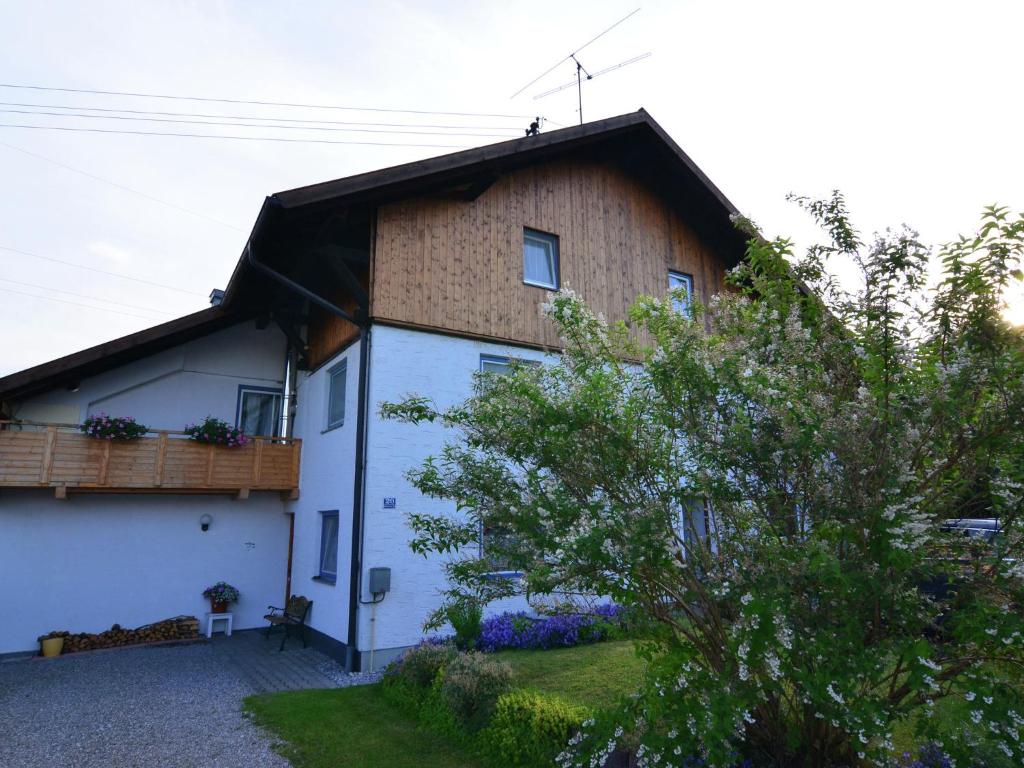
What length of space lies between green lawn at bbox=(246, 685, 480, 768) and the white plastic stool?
500 centimetres

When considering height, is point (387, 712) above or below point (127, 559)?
below

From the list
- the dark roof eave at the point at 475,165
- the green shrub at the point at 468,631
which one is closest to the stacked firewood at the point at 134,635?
the green shrub at the point at 468,631

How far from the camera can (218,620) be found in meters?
12.5

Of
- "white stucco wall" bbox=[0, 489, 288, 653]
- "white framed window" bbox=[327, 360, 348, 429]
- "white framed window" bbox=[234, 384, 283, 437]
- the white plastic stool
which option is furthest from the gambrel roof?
the white plastic stool

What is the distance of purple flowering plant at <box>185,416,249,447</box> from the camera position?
12125mm

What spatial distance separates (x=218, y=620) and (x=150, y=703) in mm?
4857

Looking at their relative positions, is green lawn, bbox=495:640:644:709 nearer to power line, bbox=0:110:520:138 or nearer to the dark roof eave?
the dark roof eave

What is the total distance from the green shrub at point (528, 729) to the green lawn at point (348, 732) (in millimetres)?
273

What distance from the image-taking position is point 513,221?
11828 mm

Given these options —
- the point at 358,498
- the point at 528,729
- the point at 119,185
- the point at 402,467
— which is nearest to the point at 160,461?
the point at 358,498

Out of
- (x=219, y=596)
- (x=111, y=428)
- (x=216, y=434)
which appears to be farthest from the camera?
(x=219, y=596)

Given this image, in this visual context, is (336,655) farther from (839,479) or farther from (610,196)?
(610,196)

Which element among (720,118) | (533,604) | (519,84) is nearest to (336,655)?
(533,604)

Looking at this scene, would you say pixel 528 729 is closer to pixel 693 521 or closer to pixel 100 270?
pixel 693 521
